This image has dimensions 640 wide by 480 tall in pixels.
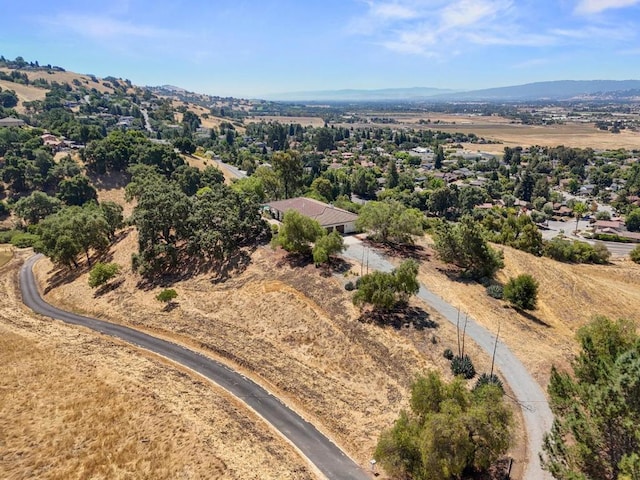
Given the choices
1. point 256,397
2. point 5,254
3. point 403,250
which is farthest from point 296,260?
point 5,254

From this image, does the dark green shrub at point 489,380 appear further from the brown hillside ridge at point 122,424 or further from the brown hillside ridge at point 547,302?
the brown hillside ridge at point 122,424

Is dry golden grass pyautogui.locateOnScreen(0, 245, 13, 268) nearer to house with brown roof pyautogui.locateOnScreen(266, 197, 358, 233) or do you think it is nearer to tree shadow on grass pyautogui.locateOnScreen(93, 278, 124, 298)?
tree shadow on grass pyautogui.locateOnScreen(93, 278, 124, 298)

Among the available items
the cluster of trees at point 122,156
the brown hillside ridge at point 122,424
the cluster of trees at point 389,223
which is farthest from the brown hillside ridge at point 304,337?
the cluster of trees at point 122,156

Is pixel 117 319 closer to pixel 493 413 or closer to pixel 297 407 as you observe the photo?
pixel 297 407

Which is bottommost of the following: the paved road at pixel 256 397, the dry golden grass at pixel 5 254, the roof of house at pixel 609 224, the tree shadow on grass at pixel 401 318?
the roof of house at pixel 609 224

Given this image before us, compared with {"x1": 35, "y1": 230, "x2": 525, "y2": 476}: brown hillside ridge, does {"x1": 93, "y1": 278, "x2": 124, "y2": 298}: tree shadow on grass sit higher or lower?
lower

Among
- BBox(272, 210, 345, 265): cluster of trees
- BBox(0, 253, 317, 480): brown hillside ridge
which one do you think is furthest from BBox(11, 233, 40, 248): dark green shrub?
BBox(272, 210, 345, 265): cluster of trees
